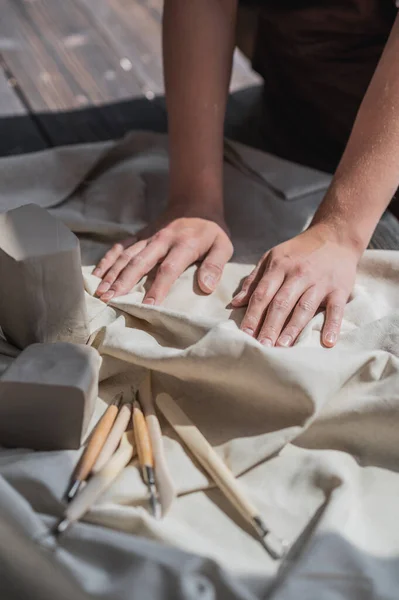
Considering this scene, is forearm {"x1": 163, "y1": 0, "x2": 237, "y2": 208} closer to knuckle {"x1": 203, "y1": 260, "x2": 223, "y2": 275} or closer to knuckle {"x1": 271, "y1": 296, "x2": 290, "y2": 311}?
knuckle {"x1": 203, "y1": 260, "x2": 223, "y2": 275}

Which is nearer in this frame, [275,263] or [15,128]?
[275,263]

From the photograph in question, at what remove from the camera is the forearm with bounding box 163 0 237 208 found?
1.03 m

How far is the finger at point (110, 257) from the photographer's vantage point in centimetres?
91

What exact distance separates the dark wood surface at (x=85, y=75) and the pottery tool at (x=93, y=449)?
0.74 metres

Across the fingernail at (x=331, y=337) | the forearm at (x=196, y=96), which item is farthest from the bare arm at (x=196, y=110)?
the fingernail at (x=331, y=337)

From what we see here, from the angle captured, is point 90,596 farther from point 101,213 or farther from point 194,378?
point 101,213

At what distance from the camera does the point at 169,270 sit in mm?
885

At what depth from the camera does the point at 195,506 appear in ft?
2.11

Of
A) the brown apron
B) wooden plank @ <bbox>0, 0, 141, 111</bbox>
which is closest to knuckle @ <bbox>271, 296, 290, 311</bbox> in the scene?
the brown apron

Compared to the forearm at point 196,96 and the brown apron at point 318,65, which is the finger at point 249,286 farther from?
the brown apron at point 318,65

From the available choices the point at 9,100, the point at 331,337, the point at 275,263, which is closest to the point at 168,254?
the point at 275,263

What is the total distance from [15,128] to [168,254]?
22.9 inches

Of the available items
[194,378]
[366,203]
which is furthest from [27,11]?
[194,378]

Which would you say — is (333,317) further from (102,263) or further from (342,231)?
(102,263)
